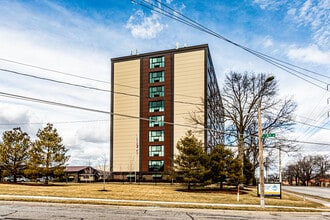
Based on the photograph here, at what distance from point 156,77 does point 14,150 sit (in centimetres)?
3033

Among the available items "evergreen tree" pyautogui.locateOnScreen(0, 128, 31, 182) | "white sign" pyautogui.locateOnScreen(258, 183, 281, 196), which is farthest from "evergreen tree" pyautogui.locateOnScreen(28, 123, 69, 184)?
"white sign" pyautogui.locateOnScreen(258, 183, 281, 196)

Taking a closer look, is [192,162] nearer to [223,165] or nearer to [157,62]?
[223,165]

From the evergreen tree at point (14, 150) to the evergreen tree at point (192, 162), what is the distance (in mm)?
20946

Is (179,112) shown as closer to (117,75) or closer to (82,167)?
(117,75)

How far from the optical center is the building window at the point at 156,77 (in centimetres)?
5918

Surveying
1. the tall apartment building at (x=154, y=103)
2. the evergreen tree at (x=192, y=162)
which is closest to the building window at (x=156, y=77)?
the tall apartment building at (x=154, y=103)

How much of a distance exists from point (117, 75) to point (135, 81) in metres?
4.56

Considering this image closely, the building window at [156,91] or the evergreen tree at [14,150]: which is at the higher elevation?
the building window at [156,91]

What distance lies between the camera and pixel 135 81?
60875 millimetres

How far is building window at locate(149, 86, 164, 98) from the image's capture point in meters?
58.9

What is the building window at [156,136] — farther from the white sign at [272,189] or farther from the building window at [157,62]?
the white sign at [272,189]

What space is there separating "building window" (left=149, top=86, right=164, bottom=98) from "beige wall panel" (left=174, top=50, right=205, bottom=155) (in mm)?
2995

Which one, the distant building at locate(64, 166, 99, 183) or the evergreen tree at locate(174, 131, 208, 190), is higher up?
the evergreen tree at locate(174, 131, 208, 190)

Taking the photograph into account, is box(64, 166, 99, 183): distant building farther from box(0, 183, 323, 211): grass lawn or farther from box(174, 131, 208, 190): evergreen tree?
box(174, 131, 208, 190): evergreen tree
